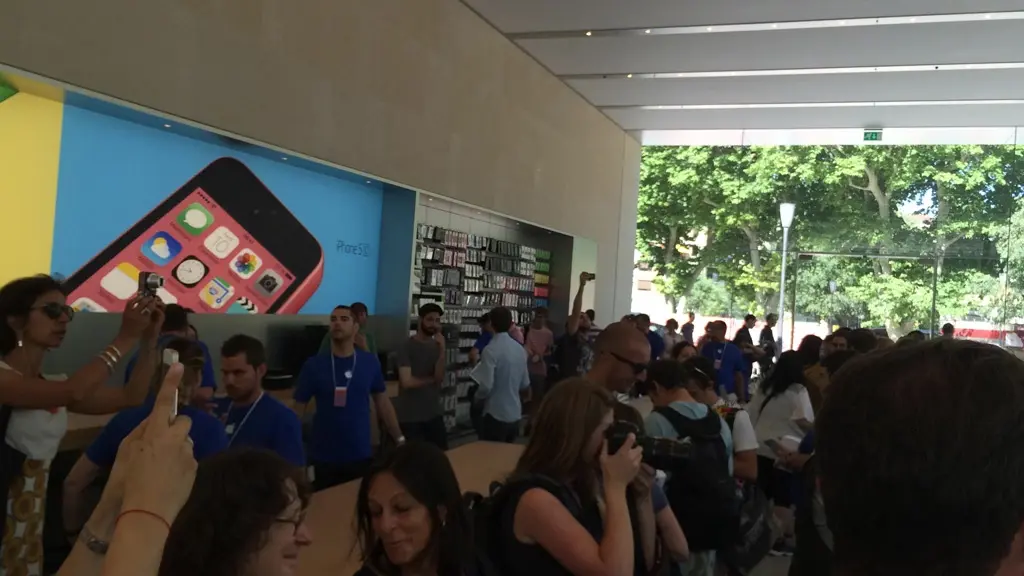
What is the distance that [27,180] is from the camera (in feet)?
15.5

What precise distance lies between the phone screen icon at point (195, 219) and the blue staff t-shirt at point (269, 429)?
305 centimetres

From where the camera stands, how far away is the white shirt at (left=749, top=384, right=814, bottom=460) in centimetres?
502

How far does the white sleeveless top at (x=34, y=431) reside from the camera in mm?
2641

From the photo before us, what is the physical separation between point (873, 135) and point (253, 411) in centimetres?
1251

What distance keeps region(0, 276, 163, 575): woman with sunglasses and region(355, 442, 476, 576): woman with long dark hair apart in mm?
1134

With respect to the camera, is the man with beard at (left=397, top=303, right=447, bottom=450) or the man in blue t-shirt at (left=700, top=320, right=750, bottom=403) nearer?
the man with beard at (left=397, top=303, right=447, bottom=450)

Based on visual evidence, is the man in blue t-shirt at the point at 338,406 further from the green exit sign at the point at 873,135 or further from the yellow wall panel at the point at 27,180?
the green exit sign at the point at 873,135

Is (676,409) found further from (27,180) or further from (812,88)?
(812,88)

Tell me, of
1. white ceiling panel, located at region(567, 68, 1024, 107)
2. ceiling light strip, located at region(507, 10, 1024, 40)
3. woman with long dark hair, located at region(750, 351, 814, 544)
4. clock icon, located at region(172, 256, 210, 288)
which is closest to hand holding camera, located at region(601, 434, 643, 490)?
woman with long dark hair, located at region(750, 351, 814, 544)

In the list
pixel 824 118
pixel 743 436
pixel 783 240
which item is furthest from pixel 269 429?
pixel 783 240

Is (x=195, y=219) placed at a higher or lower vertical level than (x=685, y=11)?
lower

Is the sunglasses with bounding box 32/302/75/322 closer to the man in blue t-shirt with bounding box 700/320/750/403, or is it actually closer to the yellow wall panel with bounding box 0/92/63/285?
the yellow wall panel with bounding box 0/92/63/285

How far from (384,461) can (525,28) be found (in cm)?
797

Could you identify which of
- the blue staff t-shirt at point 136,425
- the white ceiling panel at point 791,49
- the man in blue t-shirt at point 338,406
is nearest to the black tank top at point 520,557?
the blue staff t-shirt at point 136,425
